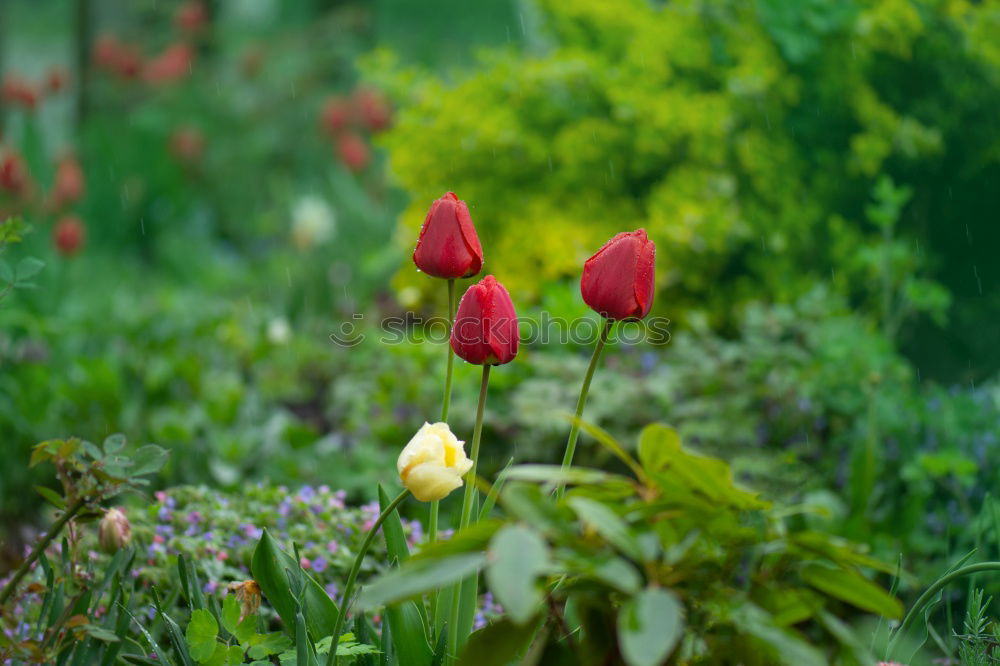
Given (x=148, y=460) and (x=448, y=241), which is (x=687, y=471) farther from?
(x=148, y=460)

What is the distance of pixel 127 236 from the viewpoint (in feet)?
18.6

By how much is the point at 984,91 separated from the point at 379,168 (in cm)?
448

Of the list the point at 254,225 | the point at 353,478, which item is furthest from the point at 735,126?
the point at 254,225

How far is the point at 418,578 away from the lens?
0.81 metres

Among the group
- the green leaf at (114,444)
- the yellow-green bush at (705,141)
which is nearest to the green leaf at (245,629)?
the green leaf at (114,444)

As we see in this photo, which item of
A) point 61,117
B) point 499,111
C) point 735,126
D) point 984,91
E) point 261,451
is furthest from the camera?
point 61,117

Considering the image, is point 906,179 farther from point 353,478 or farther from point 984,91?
point 353,478

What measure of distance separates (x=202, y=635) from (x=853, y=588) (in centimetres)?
81

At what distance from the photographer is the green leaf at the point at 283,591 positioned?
137cm

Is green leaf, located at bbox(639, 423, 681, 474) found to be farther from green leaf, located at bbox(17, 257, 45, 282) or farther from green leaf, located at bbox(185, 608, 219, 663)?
green leaf, located at bbox(17, 257, 45, 282)

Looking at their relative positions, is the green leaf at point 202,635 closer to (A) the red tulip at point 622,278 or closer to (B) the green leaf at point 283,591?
(B) the green leaf at point 283,591

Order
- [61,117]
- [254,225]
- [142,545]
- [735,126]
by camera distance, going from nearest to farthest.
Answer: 1. [142,545]
2. [735,126]
3. [254,225]
4. [61,117]

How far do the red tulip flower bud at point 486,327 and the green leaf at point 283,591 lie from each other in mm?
408

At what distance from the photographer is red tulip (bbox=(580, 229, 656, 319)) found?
127 centimetres
